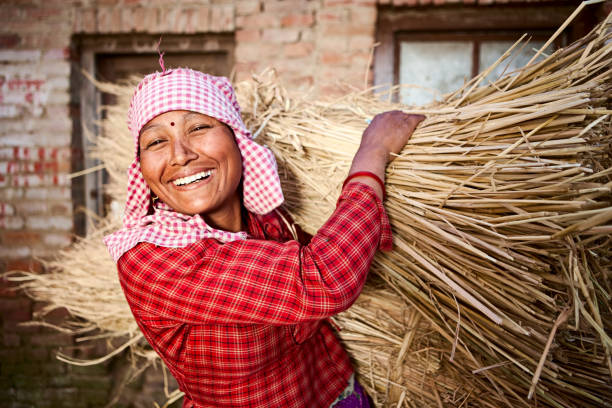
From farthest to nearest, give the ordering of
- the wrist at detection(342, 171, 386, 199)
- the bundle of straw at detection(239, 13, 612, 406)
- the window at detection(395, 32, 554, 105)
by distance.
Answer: the window at detection(395, 32, 554, 105) < the wrist at detection(342, 171, 386, 199) < the bundle of straw at detection(239, 13, 612, 406)

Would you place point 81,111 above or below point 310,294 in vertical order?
above

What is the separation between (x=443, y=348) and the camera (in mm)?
904

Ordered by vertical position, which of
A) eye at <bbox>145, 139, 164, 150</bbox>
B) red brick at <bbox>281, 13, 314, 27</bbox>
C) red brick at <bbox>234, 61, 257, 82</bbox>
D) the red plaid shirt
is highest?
red brick at <bbox>281, 13, 314, 27</bbox>

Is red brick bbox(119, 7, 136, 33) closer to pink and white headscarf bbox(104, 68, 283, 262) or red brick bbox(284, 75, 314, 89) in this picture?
red brick bbox(284, 75, 314, 89)

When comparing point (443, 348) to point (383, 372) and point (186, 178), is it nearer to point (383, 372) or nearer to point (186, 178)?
point (383, 372)

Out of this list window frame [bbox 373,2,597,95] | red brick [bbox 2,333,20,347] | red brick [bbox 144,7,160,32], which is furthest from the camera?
red brick [bbox 2,333,20,347]

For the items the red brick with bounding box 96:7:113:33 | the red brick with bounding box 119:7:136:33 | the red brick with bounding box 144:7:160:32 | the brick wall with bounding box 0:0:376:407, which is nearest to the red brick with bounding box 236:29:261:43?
the brick wall with bounding box 0:0:376:407

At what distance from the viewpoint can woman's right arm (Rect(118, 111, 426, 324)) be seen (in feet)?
2.19

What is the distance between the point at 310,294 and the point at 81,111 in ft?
7.87

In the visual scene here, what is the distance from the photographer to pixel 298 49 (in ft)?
6.66

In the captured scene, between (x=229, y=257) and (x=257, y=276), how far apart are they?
3.1 inches

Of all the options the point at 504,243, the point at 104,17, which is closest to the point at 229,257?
the point at 504,243

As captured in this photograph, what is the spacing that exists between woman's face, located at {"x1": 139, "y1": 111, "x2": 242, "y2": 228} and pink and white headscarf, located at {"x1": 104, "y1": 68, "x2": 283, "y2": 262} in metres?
0.02

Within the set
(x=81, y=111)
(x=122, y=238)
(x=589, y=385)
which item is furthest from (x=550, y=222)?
(x=81, y=111)
